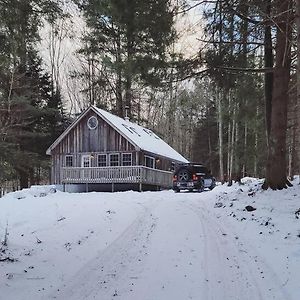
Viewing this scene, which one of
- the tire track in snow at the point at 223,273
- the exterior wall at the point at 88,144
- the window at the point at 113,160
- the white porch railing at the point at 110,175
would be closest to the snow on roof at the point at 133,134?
the exterior wall at the point at 88,144

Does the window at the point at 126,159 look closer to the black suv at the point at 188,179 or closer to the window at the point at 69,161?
the window at the point at 69,161

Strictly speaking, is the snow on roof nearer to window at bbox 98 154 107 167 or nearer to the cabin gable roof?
the cabin gable roof

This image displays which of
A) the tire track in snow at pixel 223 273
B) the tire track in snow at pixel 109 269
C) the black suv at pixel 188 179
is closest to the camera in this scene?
the tire track in snow at pixel 223 273

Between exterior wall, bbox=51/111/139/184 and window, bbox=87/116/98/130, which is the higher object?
window, bbox=87/116/98/130

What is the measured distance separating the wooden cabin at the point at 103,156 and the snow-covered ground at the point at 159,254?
50.6ft

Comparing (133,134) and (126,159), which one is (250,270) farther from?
(133,134)

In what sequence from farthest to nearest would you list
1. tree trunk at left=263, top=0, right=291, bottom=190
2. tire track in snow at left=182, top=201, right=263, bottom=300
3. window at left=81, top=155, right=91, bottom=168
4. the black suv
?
1. window at left=81, top=155, right=91, bottom=168
2. the black suv
3. tree trunk at left=263, top=0, right=291, bottom=190
4. tire track in snow at left=182, top=201, right=263, bottom=300

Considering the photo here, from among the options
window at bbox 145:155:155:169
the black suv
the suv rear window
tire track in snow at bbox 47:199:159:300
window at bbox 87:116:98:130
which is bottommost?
tire track in snow at bbox 47:199:159:300

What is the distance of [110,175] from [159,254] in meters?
20.9

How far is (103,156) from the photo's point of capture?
97.3 ft

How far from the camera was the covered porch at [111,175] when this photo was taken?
27.2m

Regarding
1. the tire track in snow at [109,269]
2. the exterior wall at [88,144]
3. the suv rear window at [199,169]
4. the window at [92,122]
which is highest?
the window at [92,122]

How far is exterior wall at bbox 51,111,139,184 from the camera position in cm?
2880

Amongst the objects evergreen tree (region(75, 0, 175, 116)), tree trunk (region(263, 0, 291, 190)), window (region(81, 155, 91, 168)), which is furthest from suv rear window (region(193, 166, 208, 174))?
evergreen tree (region(75, 0, 175, 116))
